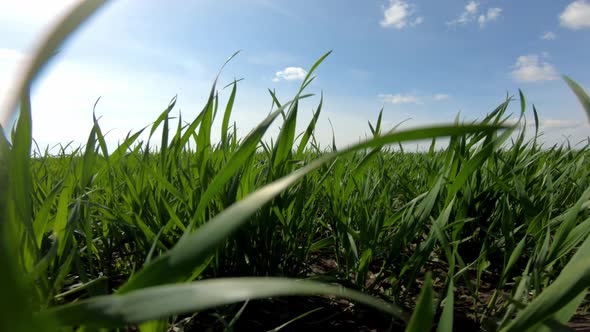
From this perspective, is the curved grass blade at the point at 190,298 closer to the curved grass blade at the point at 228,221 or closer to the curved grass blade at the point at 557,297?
the curved grass blade at the point at 228,221

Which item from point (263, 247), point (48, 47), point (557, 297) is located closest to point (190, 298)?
point (48, 47)

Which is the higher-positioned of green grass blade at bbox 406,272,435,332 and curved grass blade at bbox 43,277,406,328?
curved grass blade at bbox 43,277,406,328

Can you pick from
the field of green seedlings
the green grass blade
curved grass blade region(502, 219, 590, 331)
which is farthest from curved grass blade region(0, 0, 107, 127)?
curved grass blade region(502, 219, 590, 331)

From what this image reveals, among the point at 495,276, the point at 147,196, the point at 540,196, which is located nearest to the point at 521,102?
the point at 540,196

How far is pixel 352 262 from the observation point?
2.78 ft

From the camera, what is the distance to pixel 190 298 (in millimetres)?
256

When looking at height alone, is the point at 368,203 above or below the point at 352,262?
above

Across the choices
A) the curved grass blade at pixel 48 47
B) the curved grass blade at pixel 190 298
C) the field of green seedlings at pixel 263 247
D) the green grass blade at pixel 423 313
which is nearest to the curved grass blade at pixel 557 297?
the field of green seedlings at pixel 263 247

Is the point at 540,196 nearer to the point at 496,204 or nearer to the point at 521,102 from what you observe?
the point at 496,204

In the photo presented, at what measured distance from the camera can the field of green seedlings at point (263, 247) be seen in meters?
0.27

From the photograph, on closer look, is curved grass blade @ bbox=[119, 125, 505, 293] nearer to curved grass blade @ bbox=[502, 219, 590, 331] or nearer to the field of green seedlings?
the field of green seedlings

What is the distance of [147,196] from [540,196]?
1.01 m

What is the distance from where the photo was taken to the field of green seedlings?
0.88 feet

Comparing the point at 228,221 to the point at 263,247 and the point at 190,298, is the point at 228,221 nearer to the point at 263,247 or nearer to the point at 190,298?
the point at 190,298
